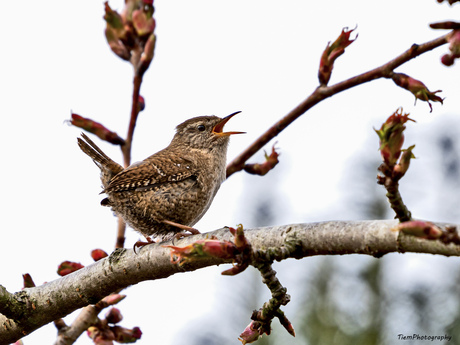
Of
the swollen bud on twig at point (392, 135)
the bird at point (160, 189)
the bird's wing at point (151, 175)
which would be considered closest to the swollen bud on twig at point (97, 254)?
the bird at point (160, 189)

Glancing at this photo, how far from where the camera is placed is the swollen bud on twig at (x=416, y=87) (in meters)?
1.61

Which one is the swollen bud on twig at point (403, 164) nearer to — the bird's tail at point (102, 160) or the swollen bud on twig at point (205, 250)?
the swollen bud on twig at point (205, 250)

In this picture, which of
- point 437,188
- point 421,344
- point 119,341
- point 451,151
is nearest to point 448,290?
point 421,344

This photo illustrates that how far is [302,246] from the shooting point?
1624mm

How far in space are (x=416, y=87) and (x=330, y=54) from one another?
320 mm

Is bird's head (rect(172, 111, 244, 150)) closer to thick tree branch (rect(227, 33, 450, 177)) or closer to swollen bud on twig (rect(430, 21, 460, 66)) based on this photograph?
thick tree branch (rect(227, 33, 450, 177))

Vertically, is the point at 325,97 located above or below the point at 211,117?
below

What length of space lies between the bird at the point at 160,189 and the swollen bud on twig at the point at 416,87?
1677mm

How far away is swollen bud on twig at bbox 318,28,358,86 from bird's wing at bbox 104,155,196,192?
171 centimetres

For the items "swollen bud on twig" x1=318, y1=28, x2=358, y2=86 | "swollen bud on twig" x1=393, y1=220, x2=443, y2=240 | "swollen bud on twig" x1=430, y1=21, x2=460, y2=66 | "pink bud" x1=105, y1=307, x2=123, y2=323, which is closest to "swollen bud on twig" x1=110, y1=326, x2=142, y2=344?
"pink bud" x1=105, y1=307, x2=123, y2=323

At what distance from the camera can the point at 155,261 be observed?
6.84 feet

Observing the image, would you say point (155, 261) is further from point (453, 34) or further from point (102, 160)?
point (102, 160)

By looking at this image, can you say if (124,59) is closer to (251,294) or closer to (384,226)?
(384,226)

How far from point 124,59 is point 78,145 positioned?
2.05 meters
